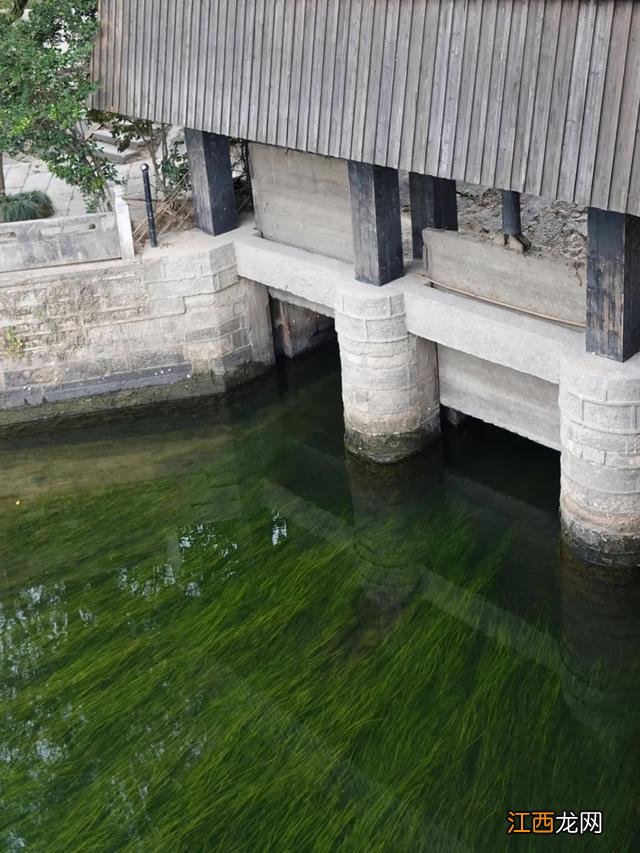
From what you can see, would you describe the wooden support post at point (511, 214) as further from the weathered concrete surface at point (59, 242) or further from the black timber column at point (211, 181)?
the weathered concrete surface at point (59, 242)

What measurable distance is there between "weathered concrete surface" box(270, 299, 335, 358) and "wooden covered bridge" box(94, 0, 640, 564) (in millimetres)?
560

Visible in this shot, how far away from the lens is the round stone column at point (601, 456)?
7.14m

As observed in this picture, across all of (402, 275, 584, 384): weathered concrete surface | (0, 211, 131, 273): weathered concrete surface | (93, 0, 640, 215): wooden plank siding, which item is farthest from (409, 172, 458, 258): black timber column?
(0, 211, 131, 273): weathered concrete surface

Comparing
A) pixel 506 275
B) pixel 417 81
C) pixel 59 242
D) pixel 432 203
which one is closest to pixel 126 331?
pixel 59 242

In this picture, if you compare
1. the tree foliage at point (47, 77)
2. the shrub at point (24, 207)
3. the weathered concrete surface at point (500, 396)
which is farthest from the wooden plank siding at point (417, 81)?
the weathered concrete surface at point (500, 396)

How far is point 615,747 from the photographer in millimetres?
6750

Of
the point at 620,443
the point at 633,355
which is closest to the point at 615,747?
the point at 620,443

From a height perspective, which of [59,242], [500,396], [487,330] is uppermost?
[59,242]

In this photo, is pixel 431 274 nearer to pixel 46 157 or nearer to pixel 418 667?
pixel 418 667

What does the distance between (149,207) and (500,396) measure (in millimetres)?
3555

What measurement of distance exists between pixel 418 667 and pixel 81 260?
492 centimetres

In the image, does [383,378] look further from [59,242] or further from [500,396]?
[59,242]

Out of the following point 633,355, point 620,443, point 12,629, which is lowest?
point 12,629

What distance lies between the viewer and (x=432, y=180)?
8.62 metres
